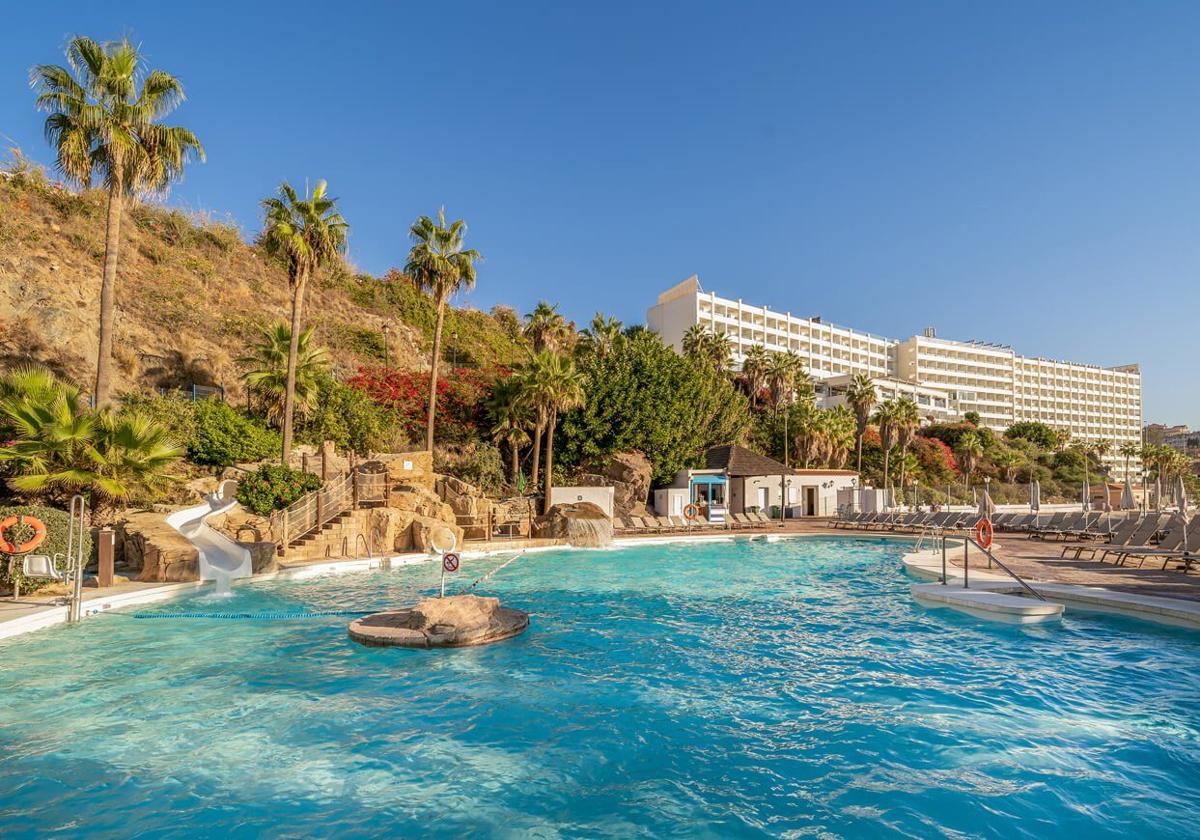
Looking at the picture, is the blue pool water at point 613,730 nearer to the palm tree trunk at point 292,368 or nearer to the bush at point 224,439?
the palm tree trunk at point 292,368

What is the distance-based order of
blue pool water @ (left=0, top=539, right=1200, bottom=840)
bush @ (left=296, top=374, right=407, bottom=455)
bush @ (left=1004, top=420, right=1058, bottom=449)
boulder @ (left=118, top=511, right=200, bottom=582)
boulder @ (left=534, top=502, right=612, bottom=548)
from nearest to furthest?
blue pool water @ (left=0, top=539, right=1200, bottom=840) < boulder @ (left=118, top=511, right=200, bottom=582) < boulder @ (left=534, top=502, right=612, bottom=548) < bush @ (left=296, top=374, right=407, bottom=455) < bush @ (left=1004, top=420, right=1058, bottom=449)

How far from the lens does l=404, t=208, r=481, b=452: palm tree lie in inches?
1044

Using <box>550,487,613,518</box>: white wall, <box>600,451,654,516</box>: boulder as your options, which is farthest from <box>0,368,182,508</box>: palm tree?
<box>600,451,654,516</box>: boulder

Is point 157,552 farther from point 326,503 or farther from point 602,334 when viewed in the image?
→ point 602,334

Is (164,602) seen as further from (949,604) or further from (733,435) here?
(733,435)

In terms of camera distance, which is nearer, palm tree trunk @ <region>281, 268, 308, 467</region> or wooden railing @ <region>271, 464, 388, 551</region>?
wooden railing @ <region>271, 464, 388, 551</region>

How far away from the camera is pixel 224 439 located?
21.1 m

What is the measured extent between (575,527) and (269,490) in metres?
9.50

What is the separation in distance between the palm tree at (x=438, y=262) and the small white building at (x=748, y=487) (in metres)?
12.5

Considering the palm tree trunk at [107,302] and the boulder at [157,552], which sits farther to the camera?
the palm tree trunk at [107,302]

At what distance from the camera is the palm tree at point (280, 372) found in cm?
2362

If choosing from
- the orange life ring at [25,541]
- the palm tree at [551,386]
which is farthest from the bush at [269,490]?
the palm tree at [551,386]

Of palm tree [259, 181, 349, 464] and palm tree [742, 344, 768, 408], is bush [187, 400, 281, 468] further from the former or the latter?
palm tree [742, 344, 768, 408]

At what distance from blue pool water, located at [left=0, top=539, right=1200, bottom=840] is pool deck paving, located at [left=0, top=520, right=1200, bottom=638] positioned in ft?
1.45
